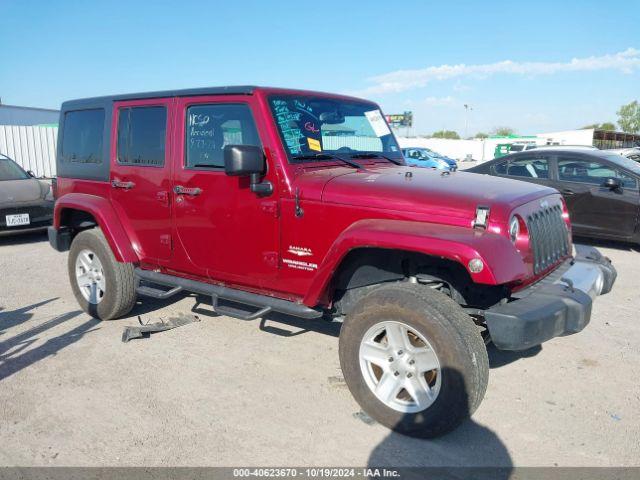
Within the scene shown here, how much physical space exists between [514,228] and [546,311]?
20.7 inches

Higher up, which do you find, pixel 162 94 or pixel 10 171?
pixel 162 94

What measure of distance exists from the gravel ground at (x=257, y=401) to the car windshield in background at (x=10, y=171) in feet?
17.5

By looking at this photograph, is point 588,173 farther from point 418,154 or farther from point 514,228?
point 418,154

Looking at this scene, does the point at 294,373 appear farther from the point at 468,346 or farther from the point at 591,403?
the point at 591,403

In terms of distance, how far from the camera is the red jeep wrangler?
3039mm

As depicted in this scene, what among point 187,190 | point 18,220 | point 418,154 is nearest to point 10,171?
point 18,220

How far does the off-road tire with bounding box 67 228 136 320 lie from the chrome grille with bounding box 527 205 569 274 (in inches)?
133

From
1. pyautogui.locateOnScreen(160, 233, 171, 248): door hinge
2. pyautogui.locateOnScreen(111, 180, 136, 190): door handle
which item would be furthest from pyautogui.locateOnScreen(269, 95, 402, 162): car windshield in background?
pyautogui.locateOnScreen(111, 180, 136, 190): door handle

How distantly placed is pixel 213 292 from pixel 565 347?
2.92 metres

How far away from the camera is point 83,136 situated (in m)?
5.26

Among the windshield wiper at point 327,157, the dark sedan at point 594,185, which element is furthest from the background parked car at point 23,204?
the dark sedan at point 594,185

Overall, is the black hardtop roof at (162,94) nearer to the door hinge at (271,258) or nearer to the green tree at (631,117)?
the door hinge at (271,258)

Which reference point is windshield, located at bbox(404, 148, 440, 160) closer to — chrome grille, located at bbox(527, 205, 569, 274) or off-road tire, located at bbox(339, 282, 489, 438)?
chrome grille, located at bbox(527, 205, 569, 274)

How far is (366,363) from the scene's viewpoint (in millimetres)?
3363
